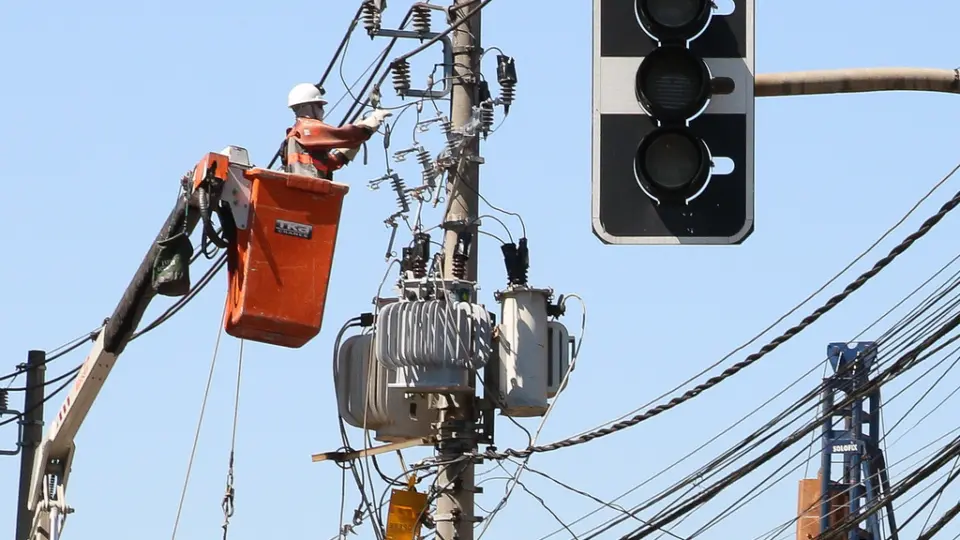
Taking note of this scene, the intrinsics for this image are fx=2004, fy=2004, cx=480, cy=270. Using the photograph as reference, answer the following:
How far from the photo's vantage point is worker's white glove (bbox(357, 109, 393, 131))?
39.4 ft

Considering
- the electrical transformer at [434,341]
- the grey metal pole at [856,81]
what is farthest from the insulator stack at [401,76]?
the grey metal pole at [856,81]

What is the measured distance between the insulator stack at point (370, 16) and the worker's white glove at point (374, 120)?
9.89 ft

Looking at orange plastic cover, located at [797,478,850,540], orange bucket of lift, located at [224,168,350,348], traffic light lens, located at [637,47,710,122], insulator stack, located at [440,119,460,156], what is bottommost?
traffic light lens, located at [637,47,710,122]

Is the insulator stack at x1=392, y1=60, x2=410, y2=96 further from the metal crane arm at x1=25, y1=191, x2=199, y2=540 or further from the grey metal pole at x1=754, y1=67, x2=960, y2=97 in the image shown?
the grey metal pole at x1=754, y1=67, x2=960, y2=97

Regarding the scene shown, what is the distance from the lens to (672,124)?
22.4 feet

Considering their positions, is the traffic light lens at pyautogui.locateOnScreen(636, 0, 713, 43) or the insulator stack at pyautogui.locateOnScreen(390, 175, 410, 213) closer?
the traffic light lens at pyautogui.locateOnScreen(636, 0, 713, 43)

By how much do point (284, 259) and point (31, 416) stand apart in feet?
49.0

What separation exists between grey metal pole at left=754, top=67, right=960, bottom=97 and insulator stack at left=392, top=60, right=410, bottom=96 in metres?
8.04

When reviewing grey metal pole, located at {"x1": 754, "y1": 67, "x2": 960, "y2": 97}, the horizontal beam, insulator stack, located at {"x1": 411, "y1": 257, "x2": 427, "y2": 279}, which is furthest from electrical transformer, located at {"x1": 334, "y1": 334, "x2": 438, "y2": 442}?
grey metal pole, located at {"x1": 754, "y1": 67, "x2": 960, "y2": 97}

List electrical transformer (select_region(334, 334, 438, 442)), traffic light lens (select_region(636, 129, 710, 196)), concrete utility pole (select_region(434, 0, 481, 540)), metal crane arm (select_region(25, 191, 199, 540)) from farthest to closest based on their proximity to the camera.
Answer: electrical transformer (select_region(334, 334, 438, 442))
concrete utility pole (select_region(434, 0, 481, 540))
metal crane arm (select_region(25, 191, 199, 540))
traffic light lens (select_region(636, 129, 710, 196))

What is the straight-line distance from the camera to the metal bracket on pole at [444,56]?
1520 cm

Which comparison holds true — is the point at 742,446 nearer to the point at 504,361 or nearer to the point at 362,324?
the point at 504,361

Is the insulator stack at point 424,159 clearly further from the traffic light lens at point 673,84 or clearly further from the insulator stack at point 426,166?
the traffic light lens at point 673,84

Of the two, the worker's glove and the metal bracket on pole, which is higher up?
the metal bracket on pole
